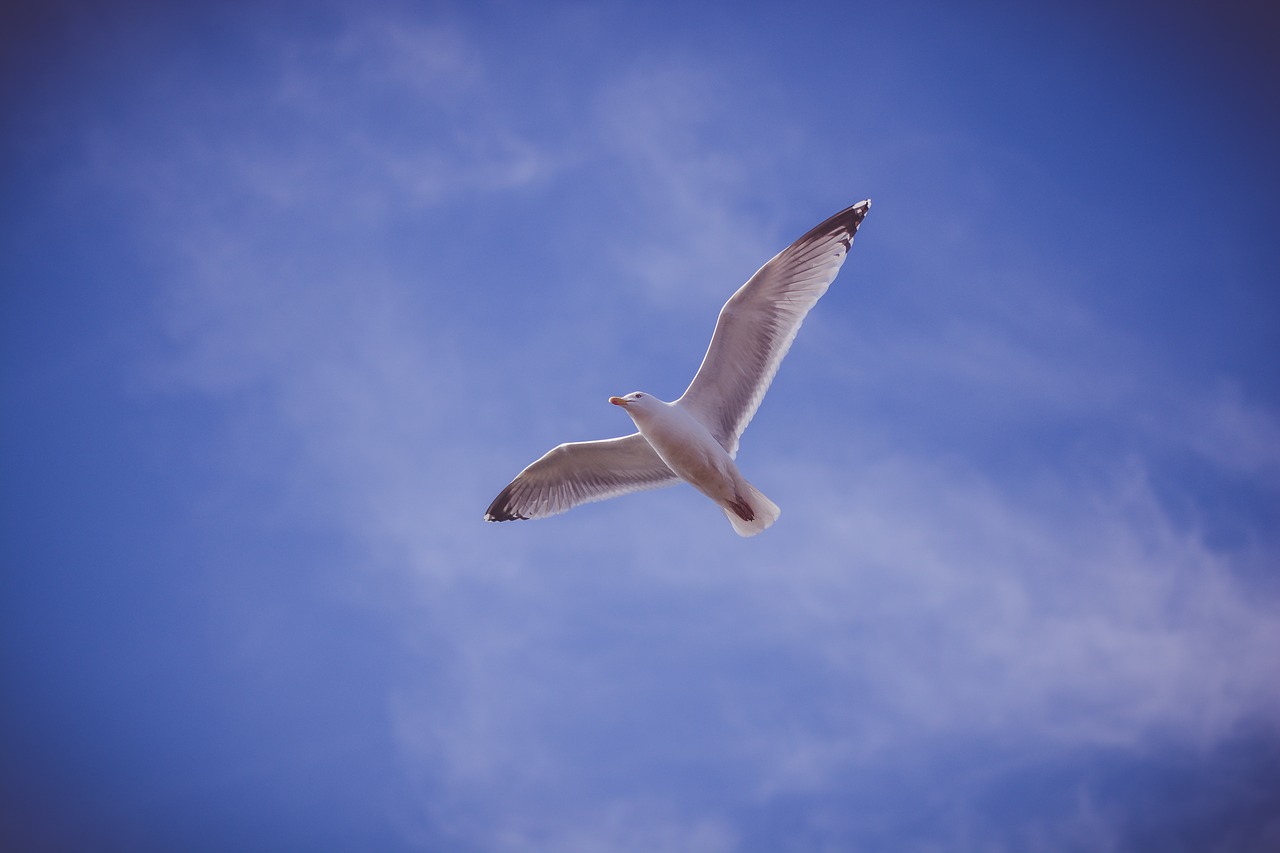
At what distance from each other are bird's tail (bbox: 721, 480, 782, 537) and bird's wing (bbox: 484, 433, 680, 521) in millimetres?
911

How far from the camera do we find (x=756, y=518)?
834 cm

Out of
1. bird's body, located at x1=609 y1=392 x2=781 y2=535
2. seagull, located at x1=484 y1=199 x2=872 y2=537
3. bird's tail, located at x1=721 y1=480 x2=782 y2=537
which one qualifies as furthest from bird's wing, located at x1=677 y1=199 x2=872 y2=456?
bird's tail, located at x1=721 y1=480 x2=782 y2=537

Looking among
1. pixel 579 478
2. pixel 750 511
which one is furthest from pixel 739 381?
pixel 579 478

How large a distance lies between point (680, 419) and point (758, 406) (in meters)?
0.86

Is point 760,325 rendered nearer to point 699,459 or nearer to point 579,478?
point 699,459

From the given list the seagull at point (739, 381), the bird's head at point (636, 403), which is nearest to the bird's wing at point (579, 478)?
the seagull at point (739, 381)

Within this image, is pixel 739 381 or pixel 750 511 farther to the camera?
pixel 739 381

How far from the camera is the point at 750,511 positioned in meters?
8.29

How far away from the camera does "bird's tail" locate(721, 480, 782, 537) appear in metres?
8.22

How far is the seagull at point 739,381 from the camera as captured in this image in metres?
8.10

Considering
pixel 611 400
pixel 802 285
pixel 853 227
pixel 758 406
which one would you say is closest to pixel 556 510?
pixel 611 400

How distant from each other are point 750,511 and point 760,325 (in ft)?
4.98

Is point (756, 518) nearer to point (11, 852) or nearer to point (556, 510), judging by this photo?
point (556, 510)

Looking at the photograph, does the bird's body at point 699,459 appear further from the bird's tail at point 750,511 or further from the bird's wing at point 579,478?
the bird's wing at point 579,478
